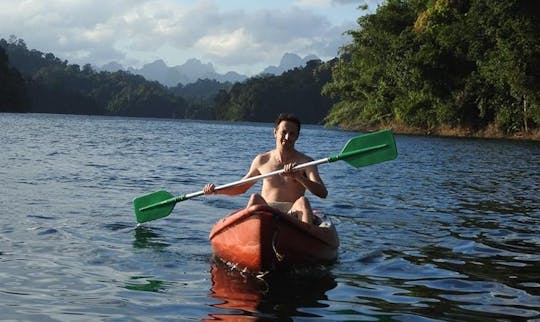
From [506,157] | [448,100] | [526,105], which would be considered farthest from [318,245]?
[448,100]

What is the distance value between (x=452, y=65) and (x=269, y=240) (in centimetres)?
4286

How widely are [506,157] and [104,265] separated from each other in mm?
20212

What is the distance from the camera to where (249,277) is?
6.19 metres

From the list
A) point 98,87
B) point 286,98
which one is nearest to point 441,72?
point 286,98

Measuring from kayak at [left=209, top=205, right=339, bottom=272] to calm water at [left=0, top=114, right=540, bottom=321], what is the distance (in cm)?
16

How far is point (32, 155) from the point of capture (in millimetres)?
18625

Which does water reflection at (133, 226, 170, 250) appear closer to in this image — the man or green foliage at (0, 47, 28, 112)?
the man

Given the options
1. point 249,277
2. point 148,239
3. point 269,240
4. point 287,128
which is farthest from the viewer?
point 148,239

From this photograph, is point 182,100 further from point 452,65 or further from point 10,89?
point 452,65

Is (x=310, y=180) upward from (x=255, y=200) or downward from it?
upward

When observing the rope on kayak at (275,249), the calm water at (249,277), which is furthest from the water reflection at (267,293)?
the rope on kayak at (275,249)

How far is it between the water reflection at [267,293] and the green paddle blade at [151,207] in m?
2.13

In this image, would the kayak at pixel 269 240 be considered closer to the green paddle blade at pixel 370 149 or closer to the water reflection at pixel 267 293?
the water reflection at pixel 267 293

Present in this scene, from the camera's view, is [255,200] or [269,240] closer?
[269,240]
